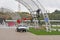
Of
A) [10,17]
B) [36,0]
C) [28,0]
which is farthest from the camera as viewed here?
[10,17]

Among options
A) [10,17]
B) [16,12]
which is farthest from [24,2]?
[10,17]

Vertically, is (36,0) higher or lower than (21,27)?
higher

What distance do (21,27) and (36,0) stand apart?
49.7 ft

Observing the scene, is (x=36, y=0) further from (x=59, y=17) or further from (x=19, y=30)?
(x=59, y=17)

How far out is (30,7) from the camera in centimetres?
6819

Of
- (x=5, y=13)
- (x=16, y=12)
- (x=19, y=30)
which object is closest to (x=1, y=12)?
(x=5, y=13)

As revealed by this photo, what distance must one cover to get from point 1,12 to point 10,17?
1142 centimetres

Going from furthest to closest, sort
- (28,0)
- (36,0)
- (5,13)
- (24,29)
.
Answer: (5,13)
(28,0)
(36,0)
(24,29)

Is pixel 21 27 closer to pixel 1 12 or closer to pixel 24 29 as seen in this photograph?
pixel 24 29

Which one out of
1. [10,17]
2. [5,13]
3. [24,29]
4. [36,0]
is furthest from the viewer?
[5,13]

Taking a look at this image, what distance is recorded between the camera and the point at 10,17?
122125 millimetres

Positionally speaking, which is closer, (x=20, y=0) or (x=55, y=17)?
(x=20, y=0)

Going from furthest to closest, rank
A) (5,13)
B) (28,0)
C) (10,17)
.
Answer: (5,13) < (10,17) < (28,0)

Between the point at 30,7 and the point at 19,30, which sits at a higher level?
the point at 30,7
